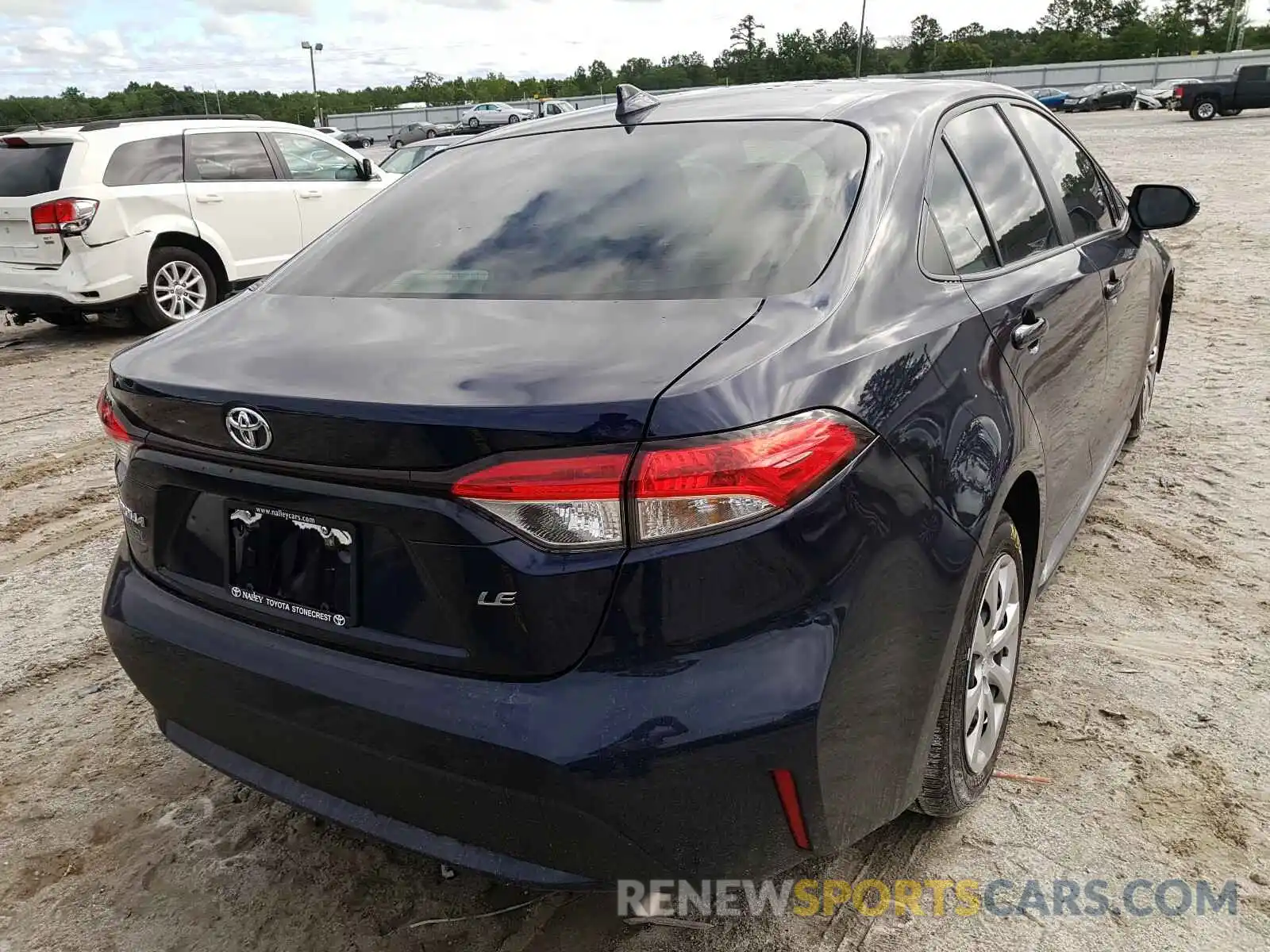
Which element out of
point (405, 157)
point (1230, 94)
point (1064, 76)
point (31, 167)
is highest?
point (1064, 76)

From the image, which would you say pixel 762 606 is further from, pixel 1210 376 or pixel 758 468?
pixel 1210 376

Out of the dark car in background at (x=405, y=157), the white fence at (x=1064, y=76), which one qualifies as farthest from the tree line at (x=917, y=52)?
the dark car in background at (x=405, y=157)

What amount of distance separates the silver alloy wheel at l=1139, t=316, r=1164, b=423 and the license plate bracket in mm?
3844

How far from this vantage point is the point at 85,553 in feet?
14.0

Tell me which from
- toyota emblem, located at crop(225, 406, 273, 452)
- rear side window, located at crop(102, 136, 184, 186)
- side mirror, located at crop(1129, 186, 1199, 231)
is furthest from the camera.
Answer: rear side window, located at crop(102, 136, 184, 186)

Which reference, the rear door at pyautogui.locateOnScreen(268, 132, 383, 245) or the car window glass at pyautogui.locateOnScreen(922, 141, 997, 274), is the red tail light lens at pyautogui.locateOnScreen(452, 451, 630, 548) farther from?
the rear door at pyautogui.locateOnScreen(268, 132, 383, 245)

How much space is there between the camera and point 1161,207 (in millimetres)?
3744

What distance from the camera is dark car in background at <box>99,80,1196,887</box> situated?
1616 mm

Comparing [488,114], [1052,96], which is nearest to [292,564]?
[488,114]

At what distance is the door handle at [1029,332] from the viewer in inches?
94.2

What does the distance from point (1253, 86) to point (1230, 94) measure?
70 centimetres

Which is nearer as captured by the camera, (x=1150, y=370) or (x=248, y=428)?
(x=248, y=428)

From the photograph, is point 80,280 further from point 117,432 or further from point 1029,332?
point 1029,332
